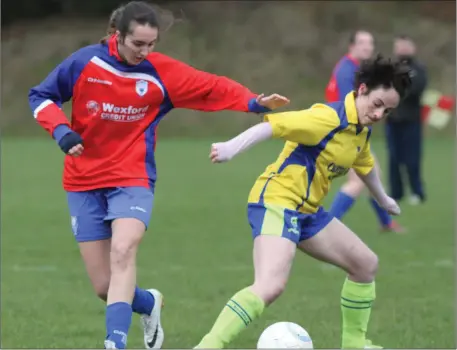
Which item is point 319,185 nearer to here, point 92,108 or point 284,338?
point 284,338

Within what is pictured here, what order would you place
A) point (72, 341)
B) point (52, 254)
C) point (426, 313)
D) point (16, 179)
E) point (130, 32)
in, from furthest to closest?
1. point (16, 179)
2. point (52, 254)
3. point (426, 313)
4. point (72, 341)
5. point (130, 32)

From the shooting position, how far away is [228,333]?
15.8 feet

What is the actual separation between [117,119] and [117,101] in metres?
0.10

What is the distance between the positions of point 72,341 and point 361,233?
536 cm

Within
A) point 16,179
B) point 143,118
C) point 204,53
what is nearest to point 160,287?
point 143,118

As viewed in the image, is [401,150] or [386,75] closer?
[386,75]

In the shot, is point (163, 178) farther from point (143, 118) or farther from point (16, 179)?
point (143, 118)

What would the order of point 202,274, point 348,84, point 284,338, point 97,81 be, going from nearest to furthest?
point 284,338
point 97,81
point 202,274
point 348,84

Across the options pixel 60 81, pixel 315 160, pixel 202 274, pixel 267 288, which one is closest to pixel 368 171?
pixel 315 160

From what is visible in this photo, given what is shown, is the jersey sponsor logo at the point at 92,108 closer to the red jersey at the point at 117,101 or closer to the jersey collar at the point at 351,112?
the red jersey at the point at 117,101

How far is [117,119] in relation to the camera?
547 centimetres

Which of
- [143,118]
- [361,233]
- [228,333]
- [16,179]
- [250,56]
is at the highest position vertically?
[143,118]

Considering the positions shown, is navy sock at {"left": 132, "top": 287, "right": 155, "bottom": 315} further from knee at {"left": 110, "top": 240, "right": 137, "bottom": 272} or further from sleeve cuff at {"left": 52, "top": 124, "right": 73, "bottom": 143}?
sleeve cuff at {"left": 52, "top": 124, "right": 73, "bottom": 143}

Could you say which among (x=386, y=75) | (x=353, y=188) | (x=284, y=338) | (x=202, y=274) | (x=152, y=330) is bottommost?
(x=202, y=274)
